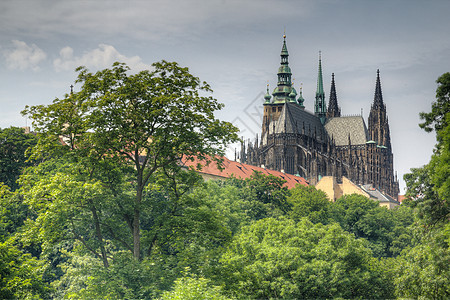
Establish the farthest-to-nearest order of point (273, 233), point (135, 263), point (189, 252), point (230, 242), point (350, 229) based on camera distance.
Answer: point (350, 229) → point (273, 233) → point (230, 242) → point (189, 252) → point (135, 263)

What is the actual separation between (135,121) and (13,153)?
24.3 m

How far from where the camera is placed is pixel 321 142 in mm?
149625

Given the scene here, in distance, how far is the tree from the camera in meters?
30.7

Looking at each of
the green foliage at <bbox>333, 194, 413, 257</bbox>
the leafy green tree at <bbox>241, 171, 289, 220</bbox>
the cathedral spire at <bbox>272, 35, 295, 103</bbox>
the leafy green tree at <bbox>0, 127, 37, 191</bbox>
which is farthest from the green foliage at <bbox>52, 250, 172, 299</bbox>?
the cathedral spire at <bbox>272, 35, 295, 103</bbox>

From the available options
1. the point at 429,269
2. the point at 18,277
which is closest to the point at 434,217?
the point at 429,269

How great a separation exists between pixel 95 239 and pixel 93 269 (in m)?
2.05

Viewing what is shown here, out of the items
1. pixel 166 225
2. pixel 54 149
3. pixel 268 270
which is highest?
pixel 54 149

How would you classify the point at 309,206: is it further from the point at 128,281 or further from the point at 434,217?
the point at 128,281

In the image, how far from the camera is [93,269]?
3050 cm

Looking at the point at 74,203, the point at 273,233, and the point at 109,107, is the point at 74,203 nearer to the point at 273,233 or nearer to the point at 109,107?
the point at 109,107

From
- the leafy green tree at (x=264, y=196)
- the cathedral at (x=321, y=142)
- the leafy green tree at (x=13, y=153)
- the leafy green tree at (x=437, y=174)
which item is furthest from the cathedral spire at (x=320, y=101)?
the leafy green tree at (x=437, y=174)

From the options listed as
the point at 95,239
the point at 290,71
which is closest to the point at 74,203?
the point at 95,239

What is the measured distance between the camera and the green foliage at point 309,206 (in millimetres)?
70188

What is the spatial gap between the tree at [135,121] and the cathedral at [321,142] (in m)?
92.6
